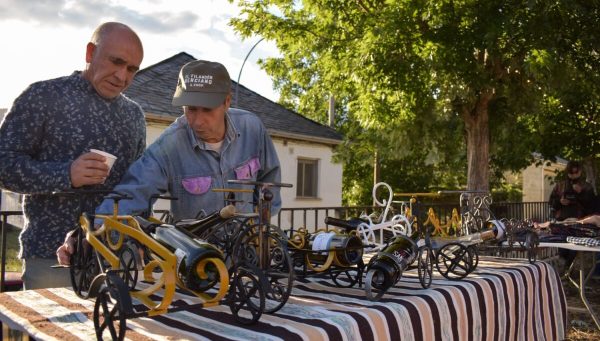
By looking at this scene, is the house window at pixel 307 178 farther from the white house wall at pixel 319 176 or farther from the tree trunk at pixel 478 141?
the tree trunk at pixel 478 141

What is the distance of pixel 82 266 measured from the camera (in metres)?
1.76

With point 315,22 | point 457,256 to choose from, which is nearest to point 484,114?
point 315,22

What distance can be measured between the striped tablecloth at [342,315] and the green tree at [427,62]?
531cm

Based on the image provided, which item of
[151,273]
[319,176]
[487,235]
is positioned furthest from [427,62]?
[319,176]

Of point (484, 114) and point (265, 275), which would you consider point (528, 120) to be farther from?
point (265, 275)

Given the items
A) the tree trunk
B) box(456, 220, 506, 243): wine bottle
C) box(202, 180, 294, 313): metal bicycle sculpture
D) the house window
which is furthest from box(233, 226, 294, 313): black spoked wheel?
the house window

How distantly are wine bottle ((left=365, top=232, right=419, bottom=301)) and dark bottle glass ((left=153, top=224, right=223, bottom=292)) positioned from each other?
2.28 ft

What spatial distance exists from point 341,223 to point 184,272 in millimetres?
1296

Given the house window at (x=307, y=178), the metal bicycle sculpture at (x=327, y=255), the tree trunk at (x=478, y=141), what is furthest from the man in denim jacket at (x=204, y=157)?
the house window at (x=307, y=178)

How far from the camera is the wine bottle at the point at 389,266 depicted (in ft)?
6.32

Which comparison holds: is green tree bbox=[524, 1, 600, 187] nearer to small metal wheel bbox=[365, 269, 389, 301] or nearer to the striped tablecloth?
the striped tablecloth

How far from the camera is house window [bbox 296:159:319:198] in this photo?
17.0 meters

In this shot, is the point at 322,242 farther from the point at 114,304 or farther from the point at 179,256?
the point at 114,304

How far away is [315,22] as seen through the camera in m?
10.2
